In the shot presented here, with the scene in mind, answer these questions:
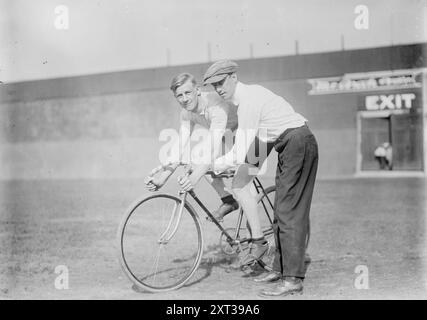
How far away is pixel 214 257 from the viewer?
5039mm

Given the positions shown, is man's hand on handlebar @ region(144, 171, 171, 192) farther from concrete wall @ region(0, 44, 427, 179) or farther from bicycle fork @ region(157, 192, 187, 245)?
concrete wall @ region(0, 44, 427, 179)

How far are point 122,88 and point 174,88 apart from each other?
2506 cm

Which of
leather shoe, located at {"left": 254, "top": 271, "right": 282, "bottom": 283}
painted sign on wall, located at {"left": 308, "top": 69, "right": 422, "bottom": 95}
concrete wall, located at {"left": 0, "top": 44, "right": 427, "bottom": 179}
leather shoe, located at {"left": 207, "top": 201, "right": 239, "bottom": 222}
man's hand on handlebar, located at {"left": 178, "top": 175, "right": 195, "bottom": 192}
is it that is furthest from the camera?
concrete wall, located at {"left": 0, "top": 44, "right": 427, "bottom": 179}

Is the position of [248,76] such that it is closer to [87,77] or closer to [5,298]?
[87,77]

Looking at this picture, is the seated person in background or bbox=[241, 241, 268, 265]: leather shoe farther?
the seated person in background

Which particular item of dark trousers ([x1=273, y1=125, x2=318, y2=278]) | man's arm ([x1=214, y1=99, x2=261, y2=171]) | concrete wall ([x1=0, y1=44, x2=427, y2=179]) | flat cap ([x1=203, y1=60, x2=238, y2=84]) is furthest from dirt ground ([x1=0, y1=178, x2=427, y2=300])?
concrete wall ([x1=0, y1=44, x2=427, y2=179])

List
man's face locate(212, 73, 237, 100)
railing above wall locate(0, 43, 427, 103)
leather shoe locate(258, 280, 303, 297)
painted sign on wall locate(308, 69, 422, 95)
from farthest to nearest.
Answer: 1. railing above wall locate(0, 43, 427, 103)
2. painted sign on wall locate(308, 69, 422, 95)
3. man's face locate(212, 73, 237, 100)
4. leather shoe locate(258, 280, 303, 297)

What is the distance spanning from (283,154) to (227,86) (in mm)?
742

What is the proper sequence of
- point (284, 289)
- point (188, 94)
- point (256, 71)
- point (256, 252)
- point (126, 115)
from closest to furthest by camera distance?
point (284, 289), point (188, 94), point (256, 252), point (256, 71), point (126, 115)

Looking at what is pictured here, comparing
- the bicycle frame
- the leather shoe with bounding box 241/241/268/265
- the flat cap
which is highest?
the flat cap

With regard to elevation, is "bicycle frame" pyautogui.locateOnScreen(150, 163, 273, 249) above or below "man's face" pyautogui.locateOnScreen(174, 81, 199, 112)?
below

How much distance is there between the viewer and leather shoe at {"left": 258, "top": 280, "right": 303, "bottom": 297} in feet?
12.9

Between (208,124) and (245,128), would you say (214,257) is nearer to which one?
(208,124)

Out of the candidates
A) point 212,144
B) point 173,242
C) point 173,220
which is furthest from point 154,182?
point 173,242
